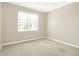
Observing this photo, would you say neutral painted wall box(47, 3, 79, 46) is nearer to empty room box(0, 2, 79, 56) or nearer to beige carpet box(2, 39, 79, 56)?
empty room box(0, 2, 79, 56)

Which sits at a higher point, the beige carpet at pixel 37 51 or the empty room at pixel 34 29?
the empty room at pixel 34 29

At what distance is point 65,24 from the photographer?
3.21m

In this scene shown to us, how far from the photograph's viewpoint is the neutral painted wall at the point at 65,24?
280cm

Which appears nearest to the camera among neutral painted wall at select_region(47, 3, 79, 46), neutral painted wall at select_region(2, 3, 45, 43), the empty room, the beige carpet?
the beige carpet

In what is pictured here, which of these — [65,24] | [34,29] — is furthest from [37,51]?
[65,24]

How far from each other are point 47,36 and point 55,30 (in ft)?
1.61

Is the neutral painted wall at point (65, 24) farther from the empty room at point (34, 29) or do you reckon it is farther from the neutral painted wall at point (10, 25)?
the neutral painted wall at point (10, 25)

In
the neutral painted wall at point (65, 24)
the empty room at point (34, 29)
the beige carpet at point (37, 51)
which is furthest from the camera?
the neutral painted wall at point (65, 24)

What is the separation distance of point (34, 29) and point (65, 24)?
124cm

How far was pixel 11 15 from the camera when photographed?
2.83 meters

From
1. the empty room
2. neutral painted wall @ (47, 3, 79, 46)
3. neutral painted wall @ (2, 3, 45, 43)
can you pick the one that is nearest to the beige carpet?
the empty room

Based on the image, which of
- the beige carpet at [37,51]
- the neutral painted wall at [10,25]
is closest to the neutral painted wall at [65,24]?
the beige carpet at [37,51]

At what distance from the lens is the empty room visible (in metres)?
2.48

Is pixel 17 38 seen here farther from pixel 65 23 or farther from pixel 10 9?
pixel 65 23
